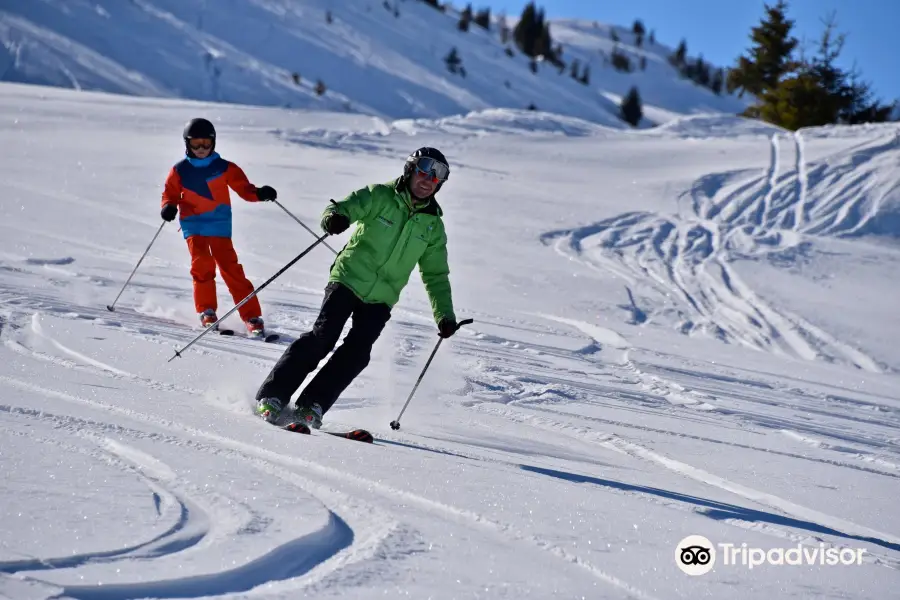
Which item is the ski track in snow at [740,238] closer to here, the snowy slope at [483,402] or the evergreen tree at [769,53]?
the snowy slope at [483,402]

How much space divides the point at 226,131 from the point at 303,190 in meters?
6.28

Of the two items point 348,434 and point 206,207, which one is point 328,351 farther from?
point 206,207

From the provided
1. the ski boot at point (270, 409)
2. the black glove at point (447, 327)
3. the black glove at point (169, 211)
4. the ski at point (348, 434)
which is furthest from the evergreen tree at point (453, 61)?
the ski at point (348, 434)

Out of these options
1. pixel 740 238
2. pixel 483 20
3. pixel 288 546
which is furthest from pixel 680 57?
pixel 288 546

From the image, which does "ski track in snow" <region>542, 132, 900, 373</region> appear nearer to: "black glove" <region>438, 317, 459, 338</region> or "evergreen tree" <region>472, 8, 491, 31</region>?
"black glove" <region>438, 317, 459, 338</region>

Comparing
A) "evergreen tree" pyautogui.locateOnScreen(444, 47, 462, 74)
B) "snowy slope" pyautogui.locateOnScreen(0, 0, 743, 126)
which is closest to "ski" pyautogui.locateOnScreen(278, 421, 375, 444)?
"snowy slope" pyautogui.locateOnScreen(0, 0, 743, 126)

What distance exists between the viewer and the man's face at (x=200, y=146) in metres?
6.84

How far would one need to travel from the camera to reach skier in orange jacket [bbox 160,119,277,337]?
6.86 meters

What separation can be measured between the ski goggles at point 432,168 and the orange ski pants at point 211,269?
2.74m

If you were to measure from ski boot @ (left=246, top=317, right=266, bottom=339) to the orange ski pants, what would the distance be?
0.14m

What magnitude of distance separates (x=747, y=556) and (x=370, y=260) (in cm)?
249

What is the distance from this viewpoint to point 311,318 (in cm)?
741

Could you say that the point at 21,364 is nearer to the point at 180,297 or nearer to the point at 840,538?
the point at 180,297

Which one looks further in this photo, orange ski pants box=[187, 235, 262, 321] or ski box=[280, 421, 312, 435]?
orange ski pants box=[187, 235, 262, 321]
